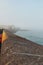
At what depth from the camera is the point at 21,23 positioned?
6.98 ft

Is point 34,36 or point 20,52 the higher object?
point 34,36

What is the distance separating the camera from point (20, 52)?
2082 millimetres

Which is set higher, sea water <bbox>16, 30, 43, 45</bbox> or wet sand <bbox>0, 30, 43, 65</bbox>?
sea water <bbox>16, 30, 43, 45</bbox>

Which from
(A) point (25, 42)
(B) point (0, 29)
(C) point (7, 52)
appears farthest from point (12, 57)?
(B) point (0, 29)

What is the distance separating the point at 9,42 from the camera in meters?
2.12

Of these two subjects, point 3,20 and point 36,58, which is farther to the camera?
point 3,20

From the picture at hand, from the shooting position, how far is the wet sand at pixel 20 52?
205 cm

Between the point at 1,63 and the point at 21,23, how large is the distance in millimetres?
545

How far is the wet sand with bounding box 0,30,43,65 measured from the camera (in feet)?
6.72

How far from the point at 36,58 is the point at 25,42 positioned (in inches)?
9.2

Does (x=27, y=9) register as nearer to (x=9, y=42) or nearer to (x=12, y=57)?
(x=9, y=42)

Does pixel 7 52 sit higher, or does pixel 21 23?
pixel 21 23

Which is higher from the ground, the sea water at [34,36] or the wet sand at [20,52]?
the sea water at [34,36]

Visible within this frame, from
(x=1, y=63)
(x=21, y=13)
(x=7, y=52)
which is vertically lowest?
(x=1, y=63)
